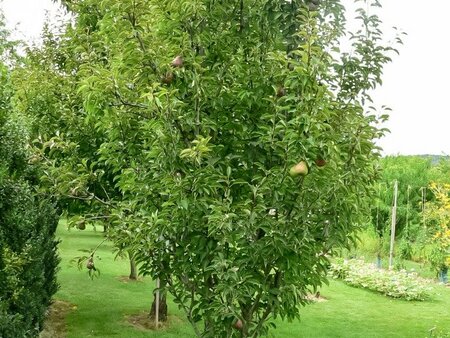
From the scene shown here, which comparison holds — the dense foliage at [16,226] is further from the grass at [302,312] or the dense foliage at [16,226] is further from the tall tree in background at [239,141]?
the grass at [302,312]

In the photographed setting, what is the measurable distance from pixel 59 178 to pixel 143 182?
754 millimetres

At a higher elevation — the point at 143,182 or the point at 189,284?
the point at 143,182

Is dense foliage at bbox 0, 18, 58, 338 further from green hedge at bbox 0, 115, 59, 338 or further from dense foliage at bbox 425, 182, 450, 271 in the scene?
dense foliage at bbox 425, 182, 450, 271

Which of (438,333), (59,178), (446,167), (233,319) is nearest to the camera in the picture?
(233,319)

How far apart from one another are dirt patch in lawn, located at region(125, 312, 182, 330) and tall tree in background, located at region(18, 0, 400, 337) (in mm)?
4431

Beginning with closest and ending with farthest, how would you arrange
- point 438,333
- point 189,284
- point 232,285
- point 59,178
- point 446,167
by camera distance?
point 232,285 → point 189,284 → point 59,178 → point 438,333 → point 446,167

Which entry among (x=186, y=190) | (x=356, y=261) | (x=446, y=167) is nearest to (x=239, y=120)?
(x=186, y=190)

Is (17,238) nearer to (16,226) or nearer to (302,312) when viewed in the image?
(16,226)

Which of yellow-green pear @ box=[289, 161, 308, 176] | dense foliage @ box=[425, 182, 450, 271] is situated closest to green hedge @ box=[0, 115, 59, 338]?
yellow-green pear @ box=[289, 161, 308, 176]

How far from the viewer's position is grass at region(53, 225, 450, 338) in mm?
7629

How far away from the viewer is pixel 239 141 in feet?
11.2

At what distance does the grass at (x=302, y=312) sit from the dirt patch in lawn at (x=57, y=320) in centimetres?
8

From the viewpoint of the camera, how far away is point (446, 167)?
2005 cm

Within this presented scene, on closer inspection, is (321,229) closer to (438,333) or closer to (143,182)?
(143,182)
